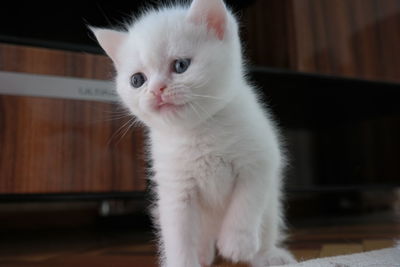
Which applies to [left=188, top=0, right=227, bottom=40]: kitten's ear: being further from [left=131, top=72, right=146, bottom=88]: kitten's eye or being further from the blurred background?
the blurred background

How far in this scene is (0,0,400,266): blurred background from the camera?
1060 mm

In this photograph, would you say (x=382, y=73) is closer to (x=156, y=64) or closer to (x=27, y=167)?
(x=156, y=64)

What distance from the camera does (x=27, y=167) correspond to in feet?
3.44

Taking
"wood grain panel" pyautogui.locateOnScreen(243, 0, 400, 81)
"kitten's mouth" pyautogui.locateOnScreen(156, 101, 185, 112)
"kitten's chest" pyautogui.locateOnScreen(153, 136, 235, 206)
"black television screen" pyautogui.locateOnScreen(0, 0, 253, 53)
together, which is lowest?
"kitten's chest" pyautogui.locateOnScreen(153, 136, 235, 206)

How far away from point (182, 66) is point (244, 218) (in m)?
0.28

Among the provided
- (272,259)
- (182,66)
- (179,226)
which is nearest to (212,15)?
(182,66)

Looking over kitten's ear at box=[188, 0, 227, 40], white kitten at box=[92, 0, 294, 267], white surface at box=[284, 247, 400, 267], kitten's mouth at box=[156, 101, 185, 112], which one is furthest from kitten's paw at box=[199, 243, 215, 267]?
kitten's ear at box=[188, 0, 227, 40]

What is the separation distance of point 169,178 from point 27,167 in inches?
18.7

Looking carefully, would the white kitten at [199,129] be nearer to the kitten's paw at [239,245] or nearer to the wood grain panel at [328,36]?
the kitten's paw at [239,245]

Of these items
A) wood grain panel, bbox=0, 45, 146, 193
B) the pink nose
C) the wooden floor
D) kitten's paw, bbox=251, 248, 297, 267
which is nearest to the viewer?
the pink nose

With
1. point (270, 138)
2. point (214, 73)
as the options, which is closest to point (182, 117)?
point (214, 73)

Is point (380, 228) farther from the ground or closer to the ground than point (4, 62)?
closer to the ground

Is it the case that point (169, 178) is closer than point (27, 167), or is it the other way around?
point (169, 178)

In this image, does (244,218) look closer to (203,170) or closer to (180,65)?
(203,170)
